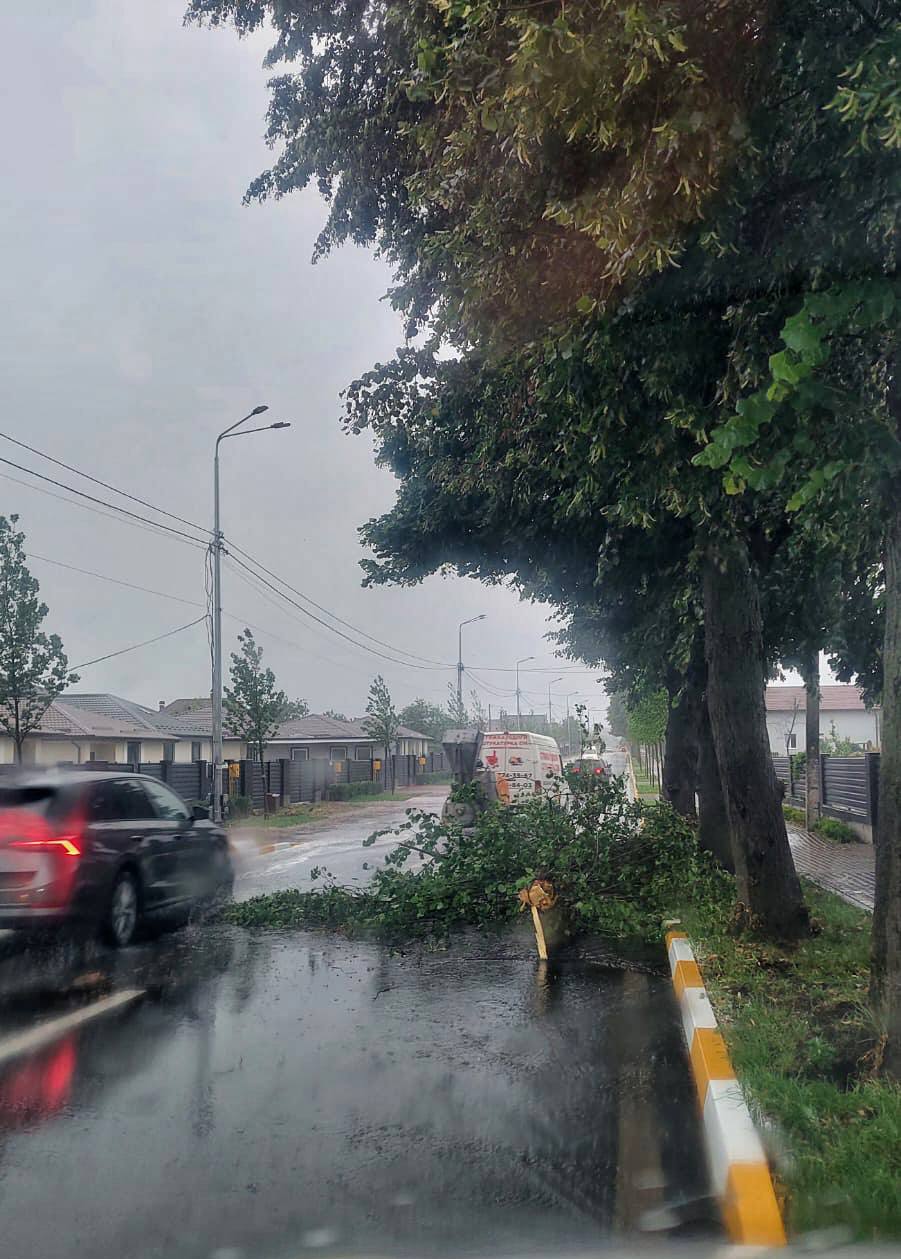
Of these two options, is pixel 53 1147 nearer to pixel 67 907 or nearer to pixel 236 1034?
pixel 236 1034

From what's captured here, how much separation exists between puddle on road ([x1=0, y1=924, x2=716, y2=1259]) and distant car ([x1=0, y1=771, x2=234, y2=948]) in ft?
4.58

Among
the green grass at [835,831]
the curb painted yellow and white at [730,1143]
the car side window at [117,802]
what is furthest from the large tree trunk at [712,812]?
the curb painted yellow and white at [730,1143]

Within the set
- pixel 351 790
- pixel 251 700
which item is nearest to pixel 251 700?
pixel 251 700

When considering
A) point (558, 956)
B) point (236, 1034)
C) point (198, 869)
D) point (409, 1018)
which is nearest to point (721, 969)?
point (558, 956)

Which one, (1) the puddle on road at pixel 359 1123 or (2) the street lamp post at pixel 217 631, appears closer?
(1) the puddle on road at pixel 359 1123

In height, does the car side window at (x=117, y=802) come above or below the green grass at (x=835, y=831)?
above

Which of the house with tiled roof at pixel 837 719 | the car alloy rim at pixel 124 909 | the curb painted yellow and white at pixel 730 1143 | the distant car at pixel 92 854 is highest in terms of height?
the house with tiled roof at pixel 837 719

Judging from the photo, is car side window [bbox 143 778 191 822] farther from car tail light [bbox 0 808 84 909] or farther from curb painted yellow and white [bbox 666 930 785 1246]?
curb painted yellow and white [bbox 666 930 785 1246]

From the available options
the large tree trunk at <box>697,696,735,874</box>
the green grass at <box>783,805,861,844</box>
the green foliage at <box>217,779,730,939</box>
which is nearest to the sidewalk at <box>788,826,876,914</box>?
the green grass at <box>783,805,861,844</box>

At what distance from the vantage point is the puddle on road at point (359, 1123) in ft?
12.9

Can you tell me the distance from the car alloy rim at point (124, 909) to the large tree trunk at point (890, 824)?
6445mm

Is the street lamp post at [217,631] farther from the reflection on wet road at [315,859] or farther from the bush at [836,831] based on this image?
the bush at [836,831]

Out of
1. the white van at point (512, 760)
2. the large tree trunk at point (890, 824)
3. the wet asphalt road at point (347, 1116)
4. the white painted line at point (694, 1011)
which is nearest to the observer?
the wet asphalt road at point (347, 1116)

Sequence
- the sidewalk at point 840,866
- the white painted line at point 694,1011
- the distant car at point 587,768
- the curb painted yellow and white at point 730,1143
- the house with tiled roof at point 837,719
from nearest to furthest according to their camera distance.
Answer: the curb painted yellow and white at point 730,1143, the white painted line at point 694,1011, the sidewalk at point 840,866, the distant car at point 587,768, the house with tiled roof at point 837,719
